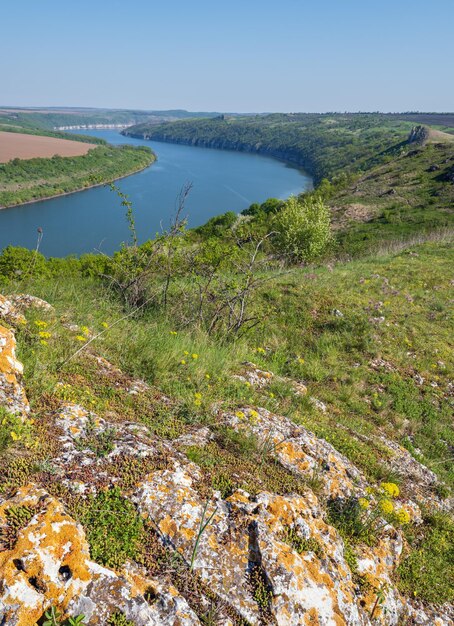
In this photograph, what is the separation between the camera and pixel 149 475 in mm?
2775

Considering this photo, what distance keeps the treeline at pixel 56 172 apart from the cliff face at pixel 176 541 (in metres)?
85.1

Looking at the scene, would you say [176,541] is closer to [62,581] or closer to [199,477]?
[199,477]

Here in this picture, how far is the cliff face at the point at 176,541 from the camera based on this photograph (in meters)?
1.99

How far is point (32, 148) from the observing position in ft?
407

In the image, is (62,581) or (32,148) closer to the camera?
(62,581)

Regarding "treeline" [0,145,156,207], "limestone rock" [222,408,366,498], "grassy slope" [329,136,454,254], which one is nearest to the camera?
"limestone rock" [222,408,366,498]

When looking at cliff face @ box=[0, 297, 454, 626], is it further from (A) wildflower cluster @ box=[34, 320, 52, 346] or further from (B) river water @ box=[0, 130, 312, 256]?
(B) river water @ box=[0, 130, 312, 256]

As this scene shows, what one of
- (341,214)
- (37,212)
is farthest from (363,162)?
(37,212)

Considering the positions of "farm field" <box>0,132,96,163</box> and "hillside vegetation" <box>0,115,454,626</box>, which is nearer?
"hillside vegetation" <box>0,115,454,626</box>

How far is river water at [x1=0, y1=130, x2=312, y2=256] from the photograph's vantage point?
61.0m

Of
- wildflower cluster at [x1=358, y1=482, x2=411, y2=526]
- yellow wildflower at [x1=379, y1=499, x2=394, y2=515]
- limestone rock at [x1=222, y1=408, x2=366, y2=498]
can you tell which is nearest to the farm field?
limestone rock at [x1=222, y1=408, x2=366, y2=498]

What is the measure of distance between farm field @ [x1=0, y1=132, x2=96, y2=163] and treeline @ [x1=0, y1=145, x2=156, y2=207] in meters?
5.39

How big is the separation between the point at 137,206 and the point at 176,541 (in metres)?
80.0

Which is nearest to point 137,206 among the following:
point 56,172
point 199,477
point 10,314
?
point 56,172
